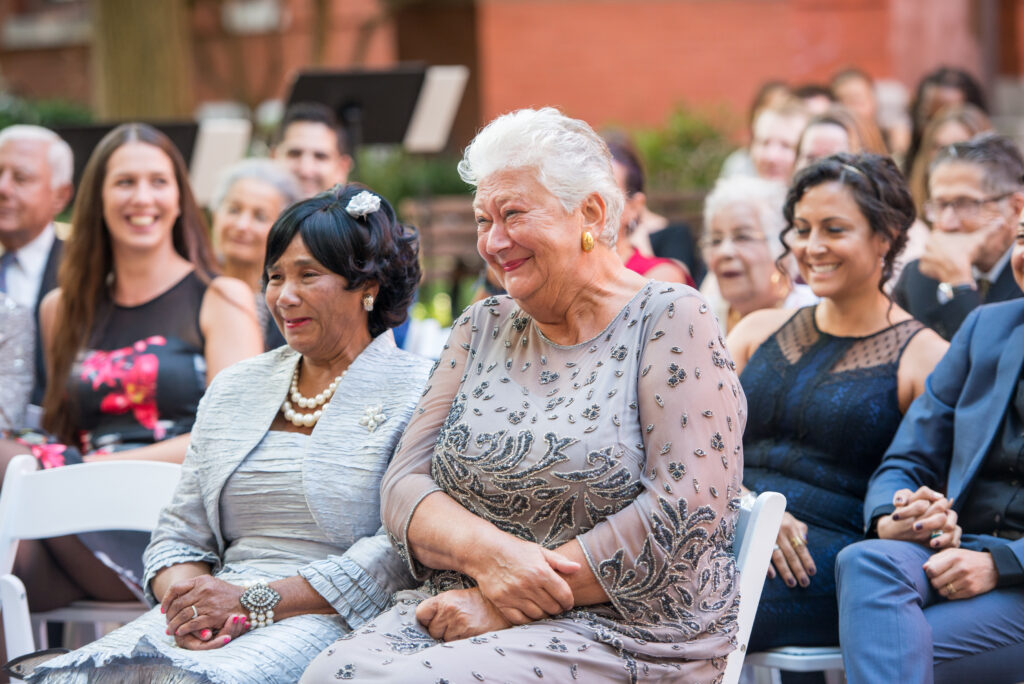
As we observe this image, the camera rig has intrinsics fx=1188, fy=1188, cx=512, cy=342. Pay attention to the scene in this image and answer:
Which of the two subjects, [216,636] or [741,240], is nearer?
[216,636]

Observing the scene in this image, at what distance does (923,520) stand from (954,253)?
4.22 ft

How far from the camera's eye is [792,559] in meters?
3.05

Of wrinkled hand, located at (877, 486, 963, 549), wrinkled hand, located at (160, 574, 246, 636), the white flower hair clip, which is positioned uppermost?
the white flower hair clip

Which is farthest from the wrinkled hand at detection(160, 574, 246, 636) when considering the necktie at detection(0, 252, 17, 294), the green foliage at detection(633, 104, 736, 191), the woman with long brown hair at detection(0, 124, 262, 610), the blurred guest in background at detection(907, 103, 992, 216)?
the green foliage at detection(633, 104, 736, 191)

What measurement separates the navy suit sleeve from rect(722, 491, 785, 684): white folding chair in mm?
453

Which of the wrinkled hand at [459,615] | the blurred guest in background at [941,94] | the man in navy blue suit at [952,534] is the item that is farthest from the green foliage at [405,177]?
the wrinkled hand at [459,615]

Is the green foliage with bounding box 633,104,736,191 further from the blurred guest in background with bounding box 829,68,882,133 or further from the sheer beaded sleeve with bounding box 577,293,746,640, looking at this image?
the sheer beaded sleeve with bounding box 577,293,746,640

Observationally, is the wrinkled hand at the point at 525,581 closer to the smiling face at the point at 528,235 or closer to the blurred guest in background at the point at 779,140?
the smiling face at the point at 528,235

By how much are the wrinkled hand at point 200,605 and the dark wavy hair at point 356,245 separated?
31.1 inches

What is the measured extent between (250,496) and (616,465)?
1.01m

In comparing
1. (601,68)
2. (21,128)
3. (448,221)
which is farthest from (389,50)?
(21,128)

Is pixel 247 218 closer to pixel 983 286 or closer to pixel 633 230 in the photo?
pixel 633 230

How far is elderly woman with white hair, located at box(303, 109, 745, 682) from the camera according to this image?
238 centimetres

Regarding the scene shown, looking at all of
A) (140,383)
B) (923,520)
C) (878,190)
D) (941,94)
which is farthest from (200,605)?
(941,94)
